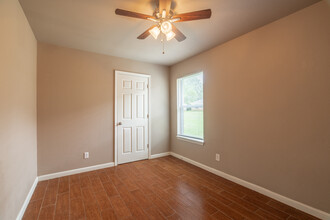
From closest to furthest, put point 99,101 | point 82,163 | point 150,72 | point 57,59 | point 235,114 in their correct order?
point 235,114
point 57,59
point 82,163
point 99,101
point 150,72

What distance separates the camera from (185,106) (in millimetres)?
3746

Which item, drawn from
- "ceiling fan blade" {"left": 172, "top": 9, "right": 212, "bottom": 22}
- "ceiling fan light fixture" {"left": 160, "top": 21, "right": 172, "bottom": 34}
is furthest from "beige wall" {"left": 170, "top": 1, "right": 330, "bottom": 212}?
"ceiling fan light fixture" {"left": 160, "top": 21, "right": 172, "bottom": 34}

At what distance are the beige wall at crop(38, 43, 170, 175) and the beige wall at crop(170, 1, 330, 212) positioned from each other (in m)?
2.24

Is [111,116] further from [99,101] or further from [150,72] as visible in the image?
[150,72]

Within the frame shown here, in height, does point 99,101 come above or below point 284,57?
below

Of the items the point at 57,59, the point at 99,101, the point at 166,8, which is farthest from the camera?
the point at 99,101

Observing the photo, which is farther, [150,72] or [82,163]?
[150,72]

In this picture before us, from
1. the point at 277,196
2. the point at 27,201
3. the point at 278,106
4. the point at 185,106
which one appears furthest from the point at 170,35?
the point at 27,201

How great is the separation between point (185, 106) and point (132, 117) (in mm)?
1340

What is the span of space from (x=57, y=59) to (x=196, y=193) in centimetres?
335

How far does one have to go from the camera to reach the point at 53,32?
233 cm

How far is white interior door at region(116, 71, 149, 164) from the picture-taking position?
341 centimetres

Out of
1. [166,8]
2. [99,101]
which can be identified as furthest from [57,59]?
Result: [166,8]

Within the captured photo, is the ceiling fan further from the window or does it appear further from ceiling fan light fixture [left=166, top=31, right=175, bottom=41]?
the window
